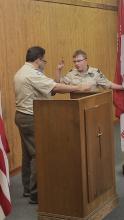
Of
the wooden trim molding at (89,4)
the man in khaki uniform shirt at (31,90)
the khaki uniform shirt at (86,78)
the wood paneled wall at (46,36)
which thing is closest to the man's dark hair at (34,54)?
the man in khaki uniform shirt at (31,90)

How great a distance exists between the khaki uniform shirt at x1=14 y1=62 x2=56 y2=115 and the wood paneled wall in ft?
3.02

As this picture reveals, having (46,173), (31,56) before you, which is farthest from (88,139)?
(31,56)

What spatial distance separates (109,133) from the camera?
12.6 ft

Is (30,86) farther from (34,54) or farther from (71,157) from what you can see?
(71,157)

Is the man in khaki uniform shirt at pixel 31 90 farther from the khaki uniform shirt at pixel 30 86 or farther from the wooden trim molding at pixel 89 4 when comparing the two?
the wooden trim molding at pixel 89 4

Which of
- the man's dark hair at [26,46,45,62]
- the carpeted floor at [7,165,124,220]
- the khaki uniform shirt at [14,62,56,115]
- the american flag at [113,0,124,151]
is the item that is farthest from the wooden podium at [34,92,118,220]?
the american flag at [113,0,124,151]

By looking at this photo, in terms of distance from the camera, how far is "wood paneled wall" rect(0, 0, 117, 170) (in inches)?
201

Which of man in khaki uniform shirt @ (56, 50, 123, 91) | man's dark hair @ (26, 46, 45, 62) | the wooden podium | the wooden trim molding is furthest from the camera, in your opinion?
the wooden trim molding

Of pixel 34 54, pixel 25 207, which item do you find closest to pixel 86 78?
pixel 34 54

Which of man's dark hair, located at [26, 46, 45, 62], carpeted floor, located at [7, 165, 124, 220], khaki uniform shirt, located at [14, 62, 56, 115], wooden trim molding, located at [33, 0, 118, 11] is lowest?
carpeted floor, located at [7, 165, 124, 220]

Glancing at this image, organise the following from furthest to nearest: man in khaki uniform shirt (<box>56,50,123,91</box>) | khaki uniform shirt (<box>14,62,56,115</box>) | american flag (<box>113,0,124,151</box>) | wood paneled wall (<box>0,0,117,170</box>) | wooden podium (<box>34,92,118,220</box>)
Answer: wood paneled wall (<box>0,0,117,170</box>)
man in khaki uniform shirt (<box>56,50,123,91</box>)
american flag (<box>113,0,124,151</box>)
khaki uniform shirt (<box>14,62,56,115</box>)
wooden podium (<box>34,92,118,220</box>)

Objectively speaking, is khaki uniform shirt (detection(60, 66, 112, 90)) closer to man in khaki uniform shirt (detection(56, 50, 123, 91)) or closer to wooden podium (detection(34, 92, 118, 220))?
man in khaki uniform shirt (detection(56, 50, 123, 91))

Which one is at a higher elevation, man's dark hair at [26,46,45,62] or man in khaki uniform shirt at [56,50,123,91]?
man's dark hair at [26,46,45,62]

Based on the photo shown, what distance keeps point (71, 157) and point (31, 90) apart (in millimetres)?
977
